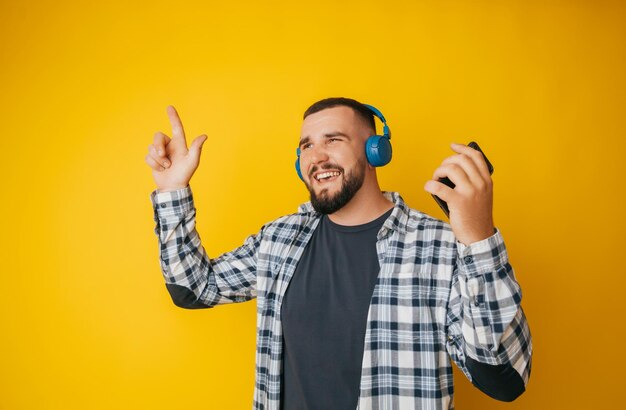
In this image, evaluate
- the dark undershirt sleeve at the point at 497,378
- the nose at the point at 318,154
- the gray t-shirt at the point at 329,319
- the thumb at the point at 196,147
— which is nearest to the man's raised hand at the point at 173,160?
the thumb at the point at 196,147

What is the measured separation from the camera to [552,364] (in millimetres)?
2244

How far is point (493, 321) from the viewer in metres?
1.09

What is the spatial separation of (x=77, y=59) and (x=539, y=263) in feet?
8.69

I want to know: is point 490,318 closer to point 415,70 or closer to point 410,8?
point 415,70

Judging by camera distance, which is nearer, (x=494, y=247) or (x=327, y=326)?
(x=494, y=247)

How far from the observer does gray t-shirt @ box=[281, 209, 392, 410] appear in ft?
4.77

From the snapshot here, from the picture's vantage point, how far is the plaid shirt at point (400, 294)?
3.59 feet

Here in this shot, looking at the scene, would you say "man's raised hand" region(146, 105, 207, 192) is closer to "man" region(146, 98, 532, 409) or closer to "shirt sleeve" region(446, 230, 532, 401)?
"man" region(146, 98, 532, 409)

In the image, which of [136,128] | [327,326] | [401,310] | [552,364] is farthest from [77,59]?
[552,364]

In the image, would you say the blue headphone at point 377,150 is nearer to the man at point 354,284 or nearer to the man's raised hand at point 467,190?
the man at point 354,284

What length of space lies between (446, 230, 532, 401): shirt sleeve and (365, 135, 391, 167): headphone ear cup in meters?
0.63

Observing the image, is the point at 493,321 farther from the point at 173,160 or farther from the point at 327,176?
the point at 173,160

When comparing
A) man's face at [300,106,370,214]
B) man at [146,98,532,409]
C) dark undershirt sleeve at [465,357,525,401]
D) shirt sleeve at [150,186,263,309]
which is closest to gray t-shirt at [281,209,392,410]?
man at [146,98,532,409]

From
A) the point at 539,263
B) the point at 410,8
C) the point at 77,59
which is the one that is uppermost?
the point at 410,8
